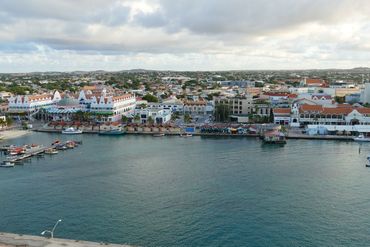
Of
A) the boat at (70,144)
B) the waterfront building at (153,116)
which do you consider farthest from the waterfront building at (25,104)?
the boat at (70,144)

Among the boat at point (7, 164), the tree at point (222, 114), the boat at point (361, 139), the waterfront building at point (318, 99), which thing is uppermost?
the waterfront building at point (318, 99)

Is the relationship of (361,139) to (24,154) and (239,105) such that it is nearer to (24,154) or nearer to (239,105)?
(239,105)

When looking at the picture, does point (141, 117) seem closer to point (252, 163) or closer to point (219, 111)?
point (219, 111)

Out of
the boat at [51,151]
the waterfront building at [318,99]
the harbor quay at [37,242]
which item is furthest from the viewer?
the waterfront building at [318,99]

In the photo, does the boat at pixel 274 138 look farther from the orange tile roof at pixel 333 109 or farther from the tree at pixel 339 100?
the tree at pixel 339 100

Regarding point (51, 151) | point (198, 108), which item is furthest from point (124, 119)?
point (51, 151)

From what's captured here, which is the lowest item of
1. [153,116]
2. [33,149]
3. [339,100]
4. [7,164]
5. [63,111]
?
[7,164]

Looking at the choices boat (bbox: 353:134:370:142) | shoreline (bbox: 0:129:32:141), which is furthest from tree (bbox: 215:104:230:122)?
shoreline (bbox: 0:129:32:141)

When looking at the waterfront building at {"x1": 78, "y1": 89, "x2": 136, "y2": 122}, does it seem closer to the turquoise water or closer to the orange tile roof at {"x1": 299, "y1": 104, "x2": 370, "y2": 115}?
the turquoise water
